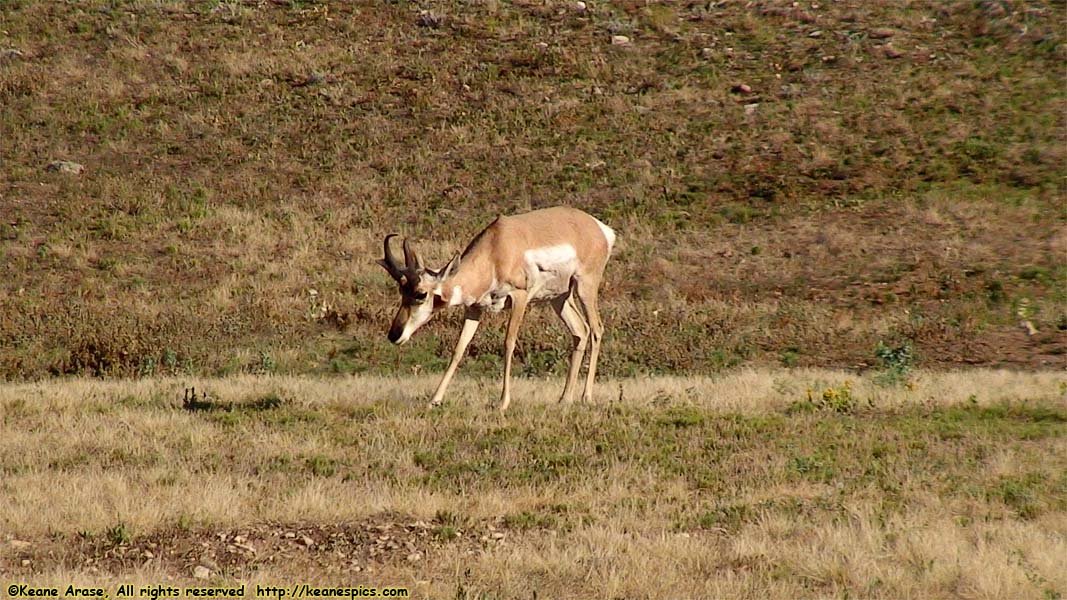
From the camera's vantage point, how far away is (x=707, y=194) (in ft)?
111

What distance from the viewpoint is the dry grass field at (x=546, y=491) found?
30.3ft

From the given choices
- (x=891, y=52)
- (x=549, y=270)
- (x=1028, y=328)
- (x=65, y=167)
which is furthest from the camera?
(x=891, y=52)

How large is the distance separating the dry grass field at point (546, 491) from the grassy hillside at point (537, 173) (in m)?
6.21

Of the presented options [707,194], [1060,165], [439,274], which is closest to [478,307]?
[439,274]

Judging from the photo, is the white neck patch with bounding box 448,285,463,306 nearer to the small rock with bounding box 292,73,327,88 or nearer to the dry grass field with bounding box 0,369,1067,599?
the dry grass field with bounding box 0,369,1067,599

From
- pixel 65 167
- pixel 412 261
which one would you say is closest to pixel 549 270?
pixel 412 261

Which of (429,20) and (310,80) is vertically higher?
(429,20)

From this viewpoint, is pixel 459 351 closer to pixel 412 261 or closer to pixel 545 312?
pixel 412 261

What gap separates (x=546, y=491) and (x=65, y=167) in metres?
26.9

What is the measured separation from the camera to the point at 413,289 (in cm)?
1458

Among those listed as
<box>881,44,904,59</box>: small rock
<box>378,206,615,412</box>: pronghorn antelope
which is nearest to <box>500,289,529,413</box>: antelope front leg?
<box>378,206,615,412</box>: pronghorn antelope

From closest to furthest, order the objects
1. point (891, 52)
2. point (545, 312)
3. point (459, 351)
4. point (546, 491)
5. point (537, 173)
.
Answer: point (546, 491)
point (459, 351)
point (545, 312)
point (537, 173)
point (891, 52)

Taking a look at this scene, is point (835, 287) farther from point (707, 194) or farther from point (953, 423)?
point (953, 423)

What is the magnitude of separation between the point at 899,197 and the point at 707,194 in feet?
15.4
